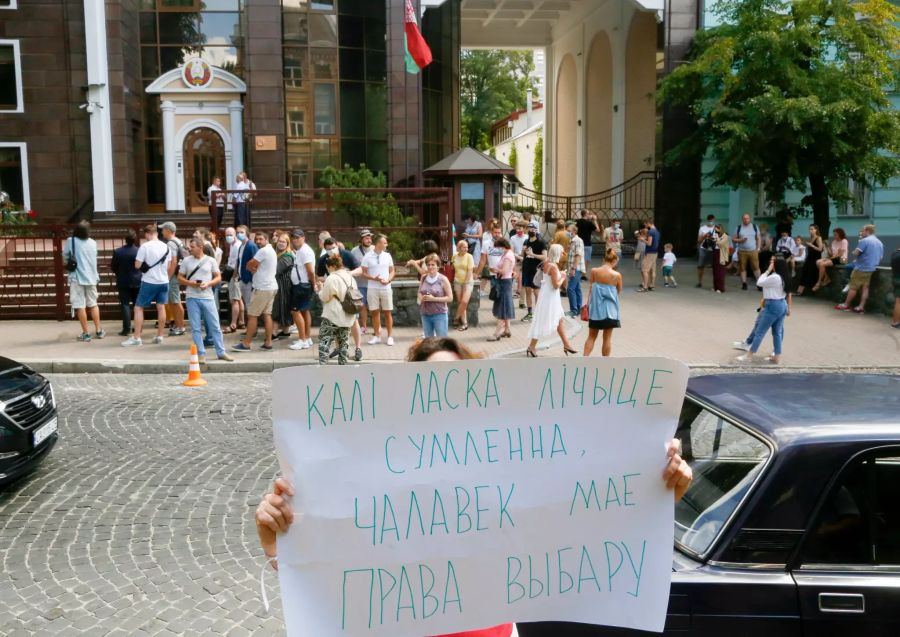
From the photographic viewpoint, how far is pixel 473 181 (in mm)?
20531

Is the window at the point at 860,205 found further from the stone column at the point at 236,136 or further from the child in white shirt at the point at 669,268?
the stone column at the point at 236,136

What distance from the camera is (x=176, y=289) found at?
→ 53.4 ft

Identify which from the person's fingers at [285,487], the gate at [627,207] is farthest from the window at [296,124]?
the person's fingers at [285,487]

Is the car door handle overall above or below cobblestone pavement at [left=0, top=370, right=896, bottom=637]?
above

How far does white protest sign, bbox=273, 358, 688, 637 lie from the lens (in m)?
2.45

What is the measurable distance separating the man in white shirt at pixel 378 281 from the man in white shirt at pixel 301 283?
0.94m

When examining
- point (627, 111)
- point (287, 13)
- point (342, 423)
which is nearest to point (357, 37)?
point (287, 13)

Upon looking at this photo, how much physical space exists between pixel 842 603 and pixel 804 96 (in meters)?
21.6

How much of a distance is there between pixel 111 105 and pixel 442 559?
2710cm

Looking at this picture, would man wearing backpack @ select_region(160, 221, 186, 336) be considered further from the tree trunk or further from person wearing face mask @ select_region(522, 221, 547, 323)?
the tree trunk

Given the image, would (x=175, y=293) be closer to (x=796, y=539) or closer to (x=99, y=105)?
(x=99, y=105)

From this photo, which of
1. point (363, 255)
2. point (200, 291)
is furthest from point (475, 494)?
point (363, 255)

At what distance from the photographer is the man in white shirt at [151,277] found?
1509 cm

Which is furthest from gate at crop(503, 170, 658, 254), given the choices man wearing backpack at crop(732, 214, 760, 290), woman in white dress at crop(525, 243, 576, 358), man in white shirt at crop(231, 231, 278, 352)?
man in white shirt at crop(231, 231, 278, 352)
